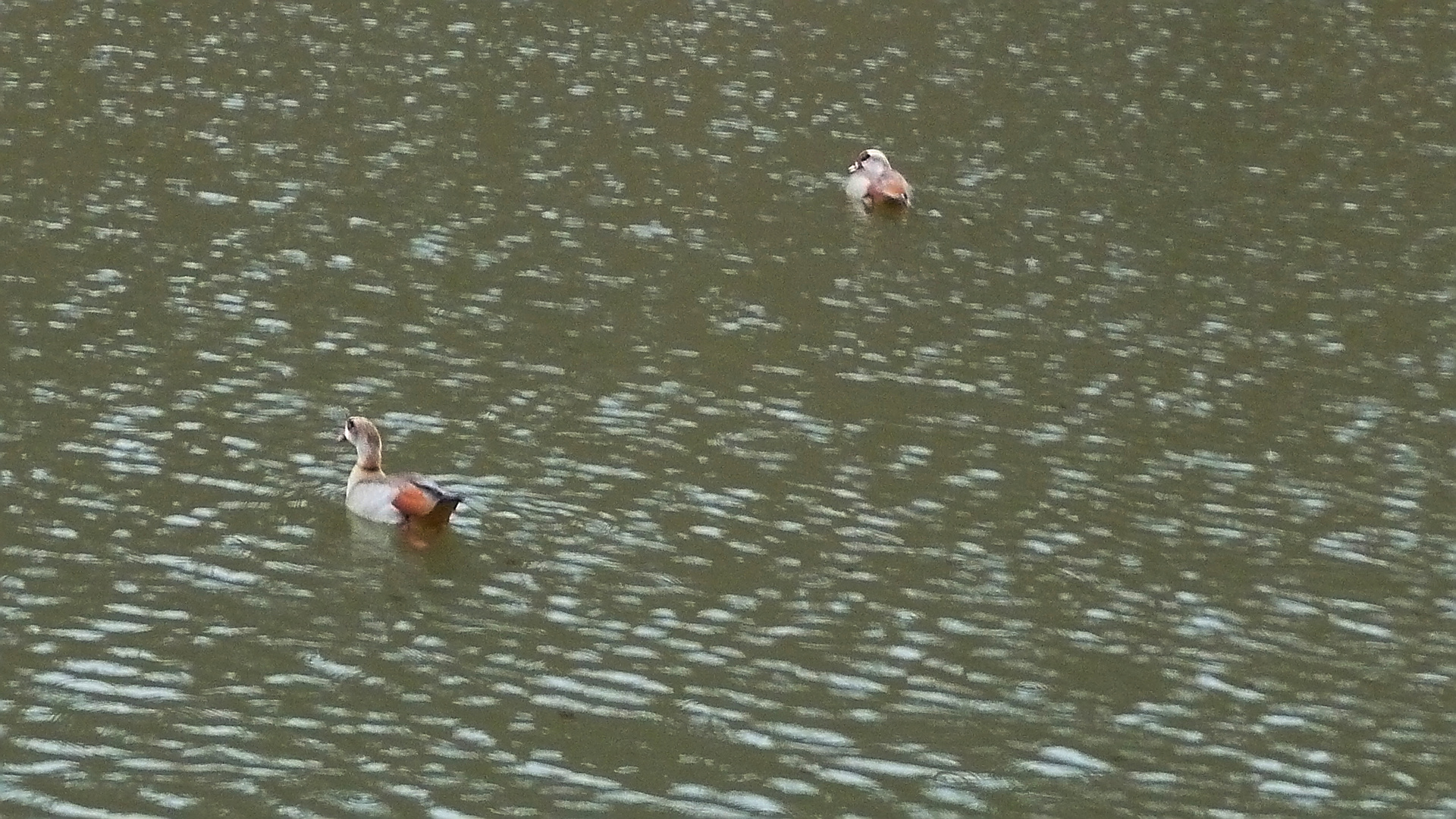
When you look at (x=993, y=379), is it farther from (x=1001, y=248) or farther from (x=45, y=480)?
(x=45, y=480)

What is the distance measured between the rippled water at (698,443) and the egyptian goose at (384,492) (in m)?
0.26

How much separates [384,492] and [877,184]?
46.4ft

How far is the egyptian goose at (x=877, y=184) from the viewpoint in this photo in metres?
30.4

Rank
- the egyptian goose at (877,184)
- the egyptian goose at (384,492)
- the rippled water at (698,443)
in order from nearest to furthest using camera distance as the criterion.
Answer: the rippled water at (698,443) < the egyptian goose at (384,492) < the egyptian goose at (877,184)

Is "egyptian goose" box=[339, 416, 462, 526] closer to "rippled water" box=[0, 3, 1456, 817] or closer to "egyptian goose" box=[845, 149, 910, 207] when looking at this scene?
"rippled water" box=[0, 3, 1456, 817]

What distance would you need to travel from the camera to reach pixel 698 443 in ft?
68.0

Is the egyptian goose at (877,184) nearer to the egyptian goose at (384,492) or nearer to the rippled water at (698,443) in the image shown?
the rippled water at (698,443)

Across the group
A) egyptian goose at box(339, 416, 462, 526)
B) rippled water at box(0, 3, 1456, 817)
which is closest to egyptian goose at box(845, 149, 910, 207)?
rippled water at box(0, 3, 1456, 817)

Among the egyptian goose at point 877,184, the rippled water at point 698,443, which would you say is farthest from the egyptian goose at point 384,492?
the egyptian goose at point 877,184

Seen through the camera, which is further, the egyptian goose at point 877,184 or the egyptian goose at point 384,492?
the egyptian goose at point 877,184

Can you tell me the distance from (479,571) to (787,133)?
64.4 ft

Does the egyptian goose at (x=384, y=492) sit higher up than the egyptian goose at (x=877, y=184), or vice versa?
the egyptian goose at (x=877, y=184)

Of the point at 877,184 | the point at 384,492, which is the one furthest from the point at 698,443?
the point at 877,184

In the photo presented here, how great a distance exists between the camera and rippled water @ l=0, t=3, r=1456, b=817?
14.6 m
